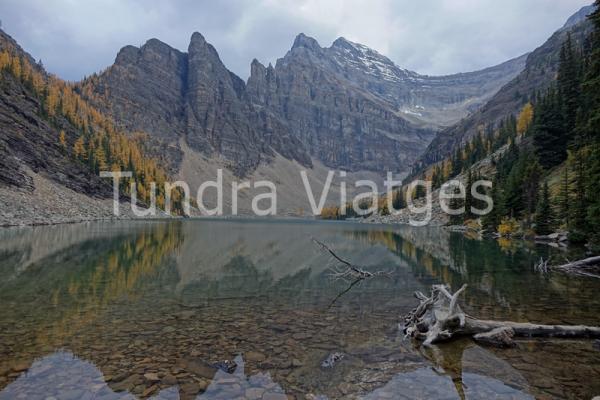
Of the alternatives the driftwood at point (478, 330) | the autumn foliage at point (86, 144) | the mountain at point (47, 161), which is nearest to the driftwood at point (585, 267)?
the driftwood at point (478, 330)

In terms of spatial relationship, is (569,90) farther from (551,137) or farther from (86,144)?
(86,144)

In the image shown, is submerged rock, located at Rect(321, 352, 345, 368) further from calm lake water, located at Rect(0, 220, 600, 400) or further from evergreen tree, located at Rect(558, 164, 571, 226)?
evergreen tree, located at Rect(558, 164, 571, 226)

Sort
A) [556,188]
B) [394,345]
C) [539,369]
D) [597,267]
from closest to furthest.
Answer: [539,369] → [394,345] → [597,267] → [556,188]

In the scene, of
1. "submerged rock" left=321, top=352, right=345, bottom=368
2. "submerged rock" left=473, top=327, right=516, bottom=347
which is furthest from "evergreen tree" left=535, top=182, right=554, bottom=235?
"submerged rock" left=321, top=352, right=345, bottom=368

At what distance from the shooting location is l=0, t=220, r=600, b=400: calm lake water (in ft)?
27.9

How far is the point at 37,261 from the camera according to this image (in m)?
27.8

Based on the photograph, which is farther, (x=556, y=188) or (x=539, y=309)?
(x=556, y=188)

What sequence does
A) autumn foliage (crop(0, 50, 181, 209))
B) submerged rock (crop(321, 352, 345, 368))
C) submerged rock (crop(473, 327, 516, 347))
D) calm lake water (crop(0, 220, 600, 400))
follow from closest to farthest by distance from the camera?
calm lake water (crop(0, 220, 600, 400)), submerged rock (crop(321, 352, 345, 368)), submerged rock (crop(473, 327, 516, 347)), autumn foliage (crop(0, 50, 181, 209))

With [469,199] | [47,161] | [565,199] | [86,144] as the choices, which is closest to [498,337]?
[565,199]

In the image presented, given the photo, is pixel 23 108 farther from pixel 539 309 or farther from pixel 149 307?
pixel 539 309

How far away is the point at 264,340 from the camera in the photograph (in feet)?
39.0

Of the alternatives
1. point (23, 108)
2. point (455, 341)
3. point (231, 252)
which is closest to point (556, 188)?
point (231, 252)

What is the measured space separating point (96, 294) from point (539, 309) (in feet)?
66.7

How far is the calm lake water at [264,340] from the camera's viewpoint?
849 cm
